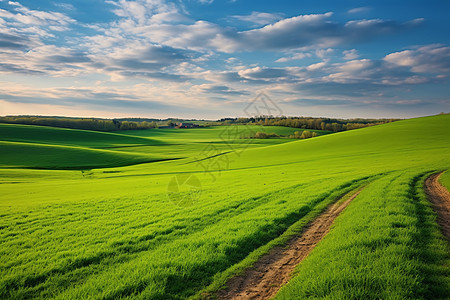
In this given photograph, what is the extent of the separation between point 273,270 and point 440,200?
1185 centimetres

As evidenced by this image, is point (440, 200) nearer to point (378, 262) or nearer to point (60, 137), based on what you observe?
point (378, 262)

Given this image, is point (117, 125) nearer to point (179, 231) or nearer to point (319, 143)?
point (319, 143)

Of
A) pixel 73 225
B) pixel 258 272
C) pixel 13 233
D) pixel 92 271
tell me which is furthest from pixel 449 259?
pixel 13 233

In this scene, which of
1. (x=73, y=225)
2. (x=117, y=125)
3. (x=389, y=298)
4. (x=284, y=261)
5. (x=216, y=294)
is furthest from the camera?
(x=117, y=125)

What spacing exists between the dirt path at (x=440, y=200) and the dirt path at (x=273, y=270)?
4315 mm

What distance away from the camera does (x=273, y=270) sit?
707 centimetres

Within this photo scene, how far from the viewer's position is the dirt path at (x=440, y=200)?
948 centimetres

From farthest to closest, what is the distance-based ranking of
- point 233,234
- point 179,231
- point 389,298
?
point 179,231
point 233,234
point 389,298

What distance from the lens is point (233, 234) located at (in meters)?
9.27

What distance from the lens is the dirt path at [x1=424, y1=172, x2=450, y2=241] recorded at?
9.48 m

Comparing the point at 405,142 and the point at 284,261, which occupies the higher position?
the point at 405,142

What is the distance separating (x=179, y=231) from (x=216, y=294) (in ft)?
14.1

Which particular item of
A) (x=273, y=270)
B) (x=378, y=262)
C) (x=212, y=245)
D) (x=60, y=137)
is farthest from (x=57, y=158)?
(x=378, y=262)

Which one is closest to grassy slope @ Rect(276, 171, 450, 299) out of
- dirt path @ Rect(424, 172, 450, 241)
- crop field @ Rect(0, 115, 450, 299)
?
crop field @ Rect(0, 115, 450, 299)
